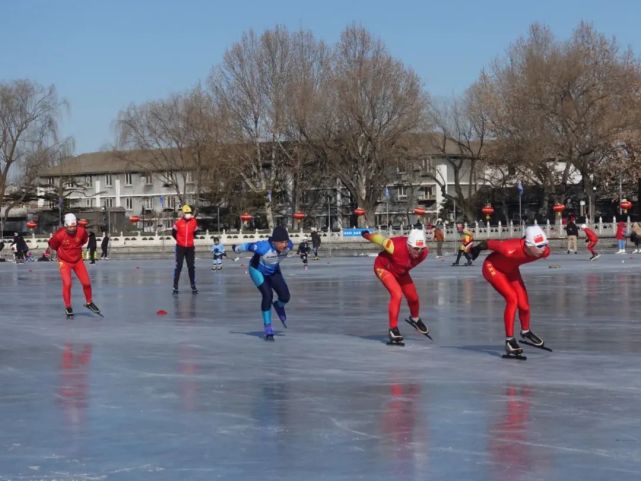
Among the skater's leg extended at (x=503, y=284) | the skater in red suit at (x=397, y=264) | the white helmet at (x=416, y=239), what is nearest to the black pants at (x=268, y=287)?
the skater in red suit at (x=397, y=264)

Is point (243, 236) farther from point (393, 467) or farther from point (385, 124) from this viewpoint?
point (393, 467)

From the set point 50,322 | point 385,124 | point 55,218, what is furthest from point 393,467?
point 55,218

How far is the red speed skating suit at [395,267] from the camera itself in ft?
41.1

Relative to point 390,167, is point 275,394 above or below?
below

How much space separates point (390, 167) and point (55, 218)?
35.6m

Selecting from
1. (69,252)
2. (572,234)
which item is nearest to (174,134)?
(572,234)

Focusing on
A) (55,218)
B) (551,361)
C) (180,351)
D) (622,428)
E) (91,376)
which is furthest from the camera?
(55,218)

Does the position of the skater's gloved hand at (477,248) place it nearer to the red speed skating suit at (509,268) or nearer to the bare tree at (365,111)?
the red speed skating suit at (509,268)

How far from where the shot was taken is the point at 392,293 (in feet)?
41.3

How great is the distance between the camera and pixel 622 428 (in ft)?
24.0

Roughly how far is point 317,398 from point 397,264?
4.18 meters

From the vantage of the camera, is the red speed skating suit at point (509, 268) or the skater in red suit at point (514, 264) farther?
the red speed skating suit at point (509, 268)

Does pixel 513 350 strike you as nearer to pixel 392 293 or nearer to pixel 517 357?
pixel 517 357

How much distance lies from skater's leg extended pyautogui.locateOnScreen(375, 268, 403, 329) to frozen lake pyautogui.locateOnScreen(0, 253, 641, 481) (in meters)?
0.35
